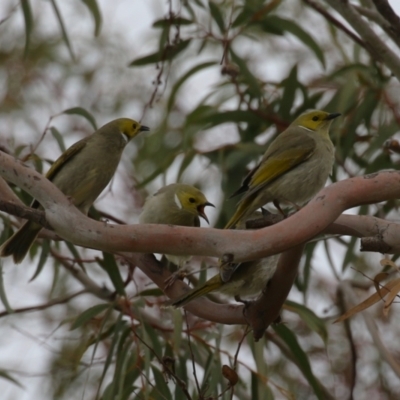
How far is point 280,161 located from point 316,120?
1.91 feet

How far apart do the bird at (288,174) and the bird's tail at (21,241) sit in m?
0.85

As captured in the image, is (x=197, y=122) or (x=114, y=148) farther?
(x=197, y=122)

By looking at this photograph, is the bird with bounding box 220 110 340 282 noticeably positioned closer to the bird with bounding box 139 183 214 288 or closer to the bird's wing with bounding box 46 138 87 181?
the bird with bounding box 139 183 214 288

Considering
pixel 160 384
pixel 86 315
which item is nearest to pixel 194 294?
Result: pixel 160 384

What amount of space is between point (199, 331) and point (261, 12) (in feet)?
6.29

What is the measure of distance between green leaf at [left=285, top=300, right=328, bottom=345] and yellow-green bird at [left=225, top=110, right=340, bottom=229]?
2.57ft

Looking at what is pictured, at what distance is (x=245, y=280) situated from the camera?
3.53 meters

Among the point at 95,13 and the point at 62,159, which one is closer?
the point at 62,159

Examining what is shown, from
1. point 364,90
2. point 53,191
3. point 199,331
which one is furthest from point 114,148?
point 364,90

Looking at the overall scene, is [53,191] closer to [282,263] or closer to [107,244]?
[107,244]

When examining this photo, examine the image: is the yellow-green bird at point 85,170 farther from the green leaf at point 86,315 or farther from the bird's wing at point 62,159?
the green leaf at point 86,315

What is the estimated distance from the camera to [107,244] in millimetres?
2465

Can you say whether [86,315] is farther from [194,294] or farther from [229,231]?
[229,231]

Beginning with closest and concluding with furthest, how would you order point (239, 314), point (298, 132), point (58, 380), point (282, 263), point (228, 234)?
point (228, 234) → point (282, 263) → point (239, 314) → point (298, 132) → point (58, 380)
